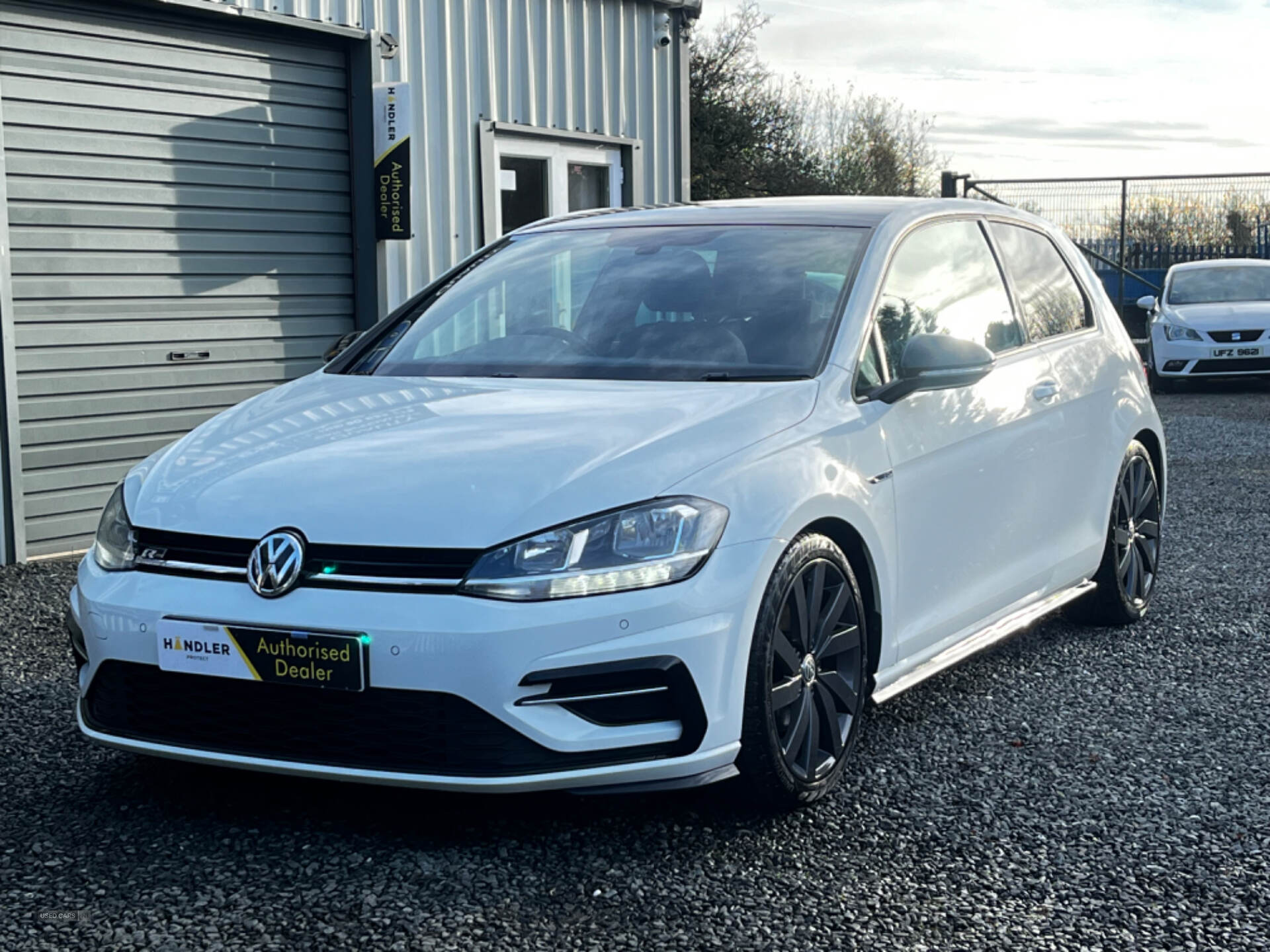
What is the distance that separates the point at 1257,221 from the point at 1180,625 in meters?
20.9

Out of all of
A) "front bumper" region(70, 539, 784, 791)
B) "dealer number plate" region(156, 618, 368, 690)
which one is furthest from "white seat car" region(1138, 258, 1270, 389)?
"dealer number plate" region(156, 618, 368, 690)

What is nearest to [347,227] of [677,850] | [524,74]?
[524,74]

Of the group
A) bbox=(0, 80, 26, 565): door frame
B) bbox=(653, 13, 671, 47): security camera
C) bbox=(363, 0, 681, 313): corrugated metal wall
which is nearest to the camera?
bbox=(0, 80, 26, 565): door frame

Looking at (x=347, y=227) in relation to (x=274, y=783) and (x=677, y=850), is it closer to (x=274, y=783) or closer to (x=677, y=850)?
(x=274, y=783)

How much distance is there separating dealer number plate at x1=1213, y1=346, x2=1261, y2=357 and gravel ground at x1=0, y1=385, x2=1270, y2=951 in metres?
13.1

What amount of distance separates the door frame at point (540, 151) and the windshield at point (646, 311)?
5510 millimetres

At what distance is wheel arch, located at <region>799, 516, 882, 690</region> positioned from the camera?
382cm

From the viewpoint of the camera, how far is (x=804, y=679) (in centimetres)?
370

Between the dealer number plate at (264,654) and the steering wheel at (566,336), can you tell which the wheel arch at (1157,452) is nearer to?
the steering wheel at (566,336)

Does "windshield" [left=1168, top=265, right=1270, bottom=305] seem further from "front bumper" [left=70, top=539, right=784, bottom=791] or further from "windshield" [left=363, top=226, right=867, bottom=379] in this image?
"front bumper" [left=70, top=539, right=784, bottom=791]

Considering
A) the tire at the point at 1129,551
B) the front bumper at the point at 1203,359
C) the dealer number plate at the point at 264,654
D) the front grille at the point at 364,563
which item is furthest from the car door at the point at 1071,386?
the front bumper at the point at 1203,359

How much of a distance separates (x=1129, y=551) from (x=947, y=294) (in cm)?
162

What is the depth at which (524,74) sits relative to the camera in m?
→ 10.9

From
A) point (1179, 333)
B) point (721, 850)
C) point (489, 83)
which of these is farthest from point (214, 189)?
point (1179, 333)
